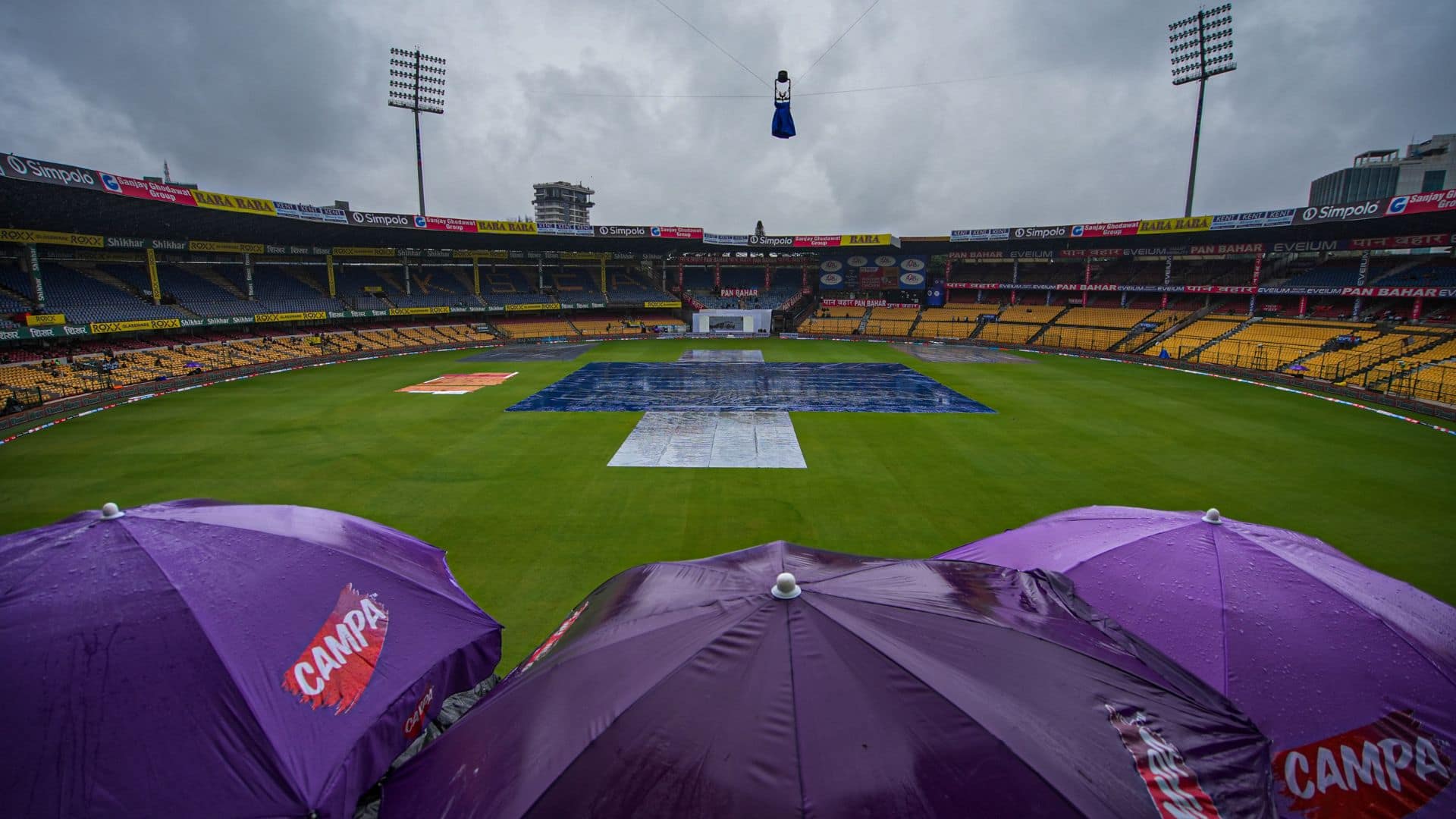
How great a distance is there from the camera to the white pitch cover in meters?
15.1

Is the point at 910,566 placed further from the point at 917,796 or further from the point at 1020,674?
the point at 917,796

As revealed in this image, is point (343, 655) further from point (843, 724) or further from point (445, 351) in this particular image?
point (445, 351)

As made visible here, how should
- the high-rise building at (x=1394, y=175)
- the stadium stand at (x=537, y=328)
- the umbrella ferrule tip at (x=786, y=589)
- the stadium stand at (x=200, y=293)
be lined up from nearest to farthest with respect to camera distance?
the umbrella ferrule tip at (x=786, y=589) < the stadium stand at (x=200, y=293) < the stadium stand at (x=537, y=328) < the high-rise building at (x=1394, y=175)

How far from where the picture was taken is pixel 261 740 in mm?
3006

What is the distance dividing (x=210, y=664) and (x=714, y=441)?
14.0m

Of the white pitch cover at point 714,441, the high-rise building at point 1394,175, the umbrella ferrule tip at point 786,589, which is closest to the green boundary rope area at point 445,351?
the white pitch cover at point 714,441

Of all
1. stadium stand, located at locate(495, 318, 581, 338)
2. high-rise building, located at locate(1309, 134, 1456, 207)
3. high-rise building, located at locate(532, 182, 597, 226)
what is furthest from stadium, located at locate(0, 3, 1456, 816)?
high-rise building, located at locate(532, 182, 597, 226)

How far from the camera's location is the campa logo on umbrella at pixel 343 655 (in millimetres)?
3465

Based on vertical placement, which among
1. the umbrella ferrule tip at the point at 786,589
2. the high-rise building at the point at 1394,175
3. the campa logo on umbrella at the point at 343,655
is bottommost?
the campa logo on umbrella at the point at 343,655

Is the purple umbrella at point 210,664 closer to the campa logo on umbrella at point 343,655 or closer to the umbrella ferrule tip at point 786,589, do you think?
the campa logo on umbrella at point 343,655

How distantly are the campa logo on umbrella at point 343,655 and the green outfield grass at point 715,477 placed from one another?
11.8ft

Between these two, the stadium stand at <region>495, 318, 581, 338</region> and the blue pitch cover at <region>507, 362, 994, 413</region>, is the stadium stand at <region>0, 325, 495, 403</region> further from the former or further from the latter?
the blue pitch cover at <region>507, 362, 994, 413</region>

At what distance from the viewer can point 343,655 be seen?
12.2 feet

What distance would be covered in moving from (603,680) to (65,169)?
32968 millimetres
